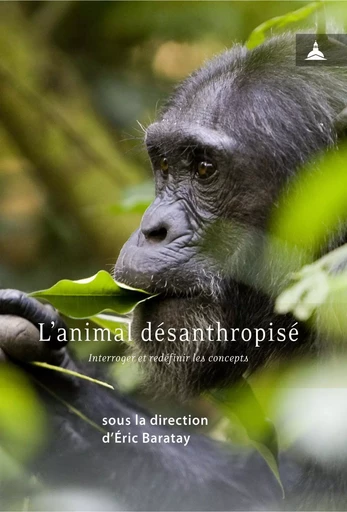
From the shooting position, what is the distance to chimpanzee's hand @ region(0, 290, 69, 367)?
2006mm

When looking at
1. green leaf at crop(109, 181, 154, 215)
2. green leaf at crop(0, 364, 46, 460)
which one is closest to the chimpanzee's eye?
green leaf at crop(109, 181, 154, 215)

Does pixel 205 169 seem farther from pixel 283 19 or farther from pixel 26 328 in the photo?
pixel 26 328

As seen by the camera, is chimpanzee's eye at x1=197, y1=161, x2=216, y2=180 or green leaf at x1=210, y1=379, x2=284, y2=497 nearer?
green leaf at x1=210, y1=379, x2=284, y2=497

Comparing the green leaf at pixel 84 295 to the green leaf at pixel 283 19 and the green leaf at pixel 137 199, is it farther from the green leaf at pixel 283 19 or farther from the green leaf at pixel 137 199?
the green leaf at pixel 283 19

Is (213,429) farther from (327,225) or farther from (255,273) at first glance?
(327,225)

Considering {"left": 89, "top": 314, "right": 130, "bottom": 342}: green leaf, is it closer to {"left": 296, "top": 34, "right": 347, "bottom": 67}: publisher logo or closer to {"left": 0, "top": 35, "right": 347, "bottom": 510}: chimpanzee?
{"left": 0, "top": 35, "right": 347, "bottom": 510}: chimpanzee

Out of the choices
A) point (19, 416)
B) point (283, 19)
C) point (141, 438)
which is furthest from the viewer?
point (141, 438)

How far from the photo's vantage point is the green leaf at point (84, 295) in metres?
1.92

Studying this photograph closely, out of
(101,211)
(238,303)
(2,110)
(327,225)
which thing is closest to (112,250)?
(101,211)

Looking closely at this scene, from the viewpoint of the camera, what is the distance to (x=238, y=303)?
212 cm

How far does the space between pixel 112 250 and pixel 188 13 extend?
A: 2.84ft

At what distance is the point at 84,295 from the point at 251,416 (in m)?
0.50

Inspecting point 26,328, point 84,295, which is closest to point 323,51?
point 84,295

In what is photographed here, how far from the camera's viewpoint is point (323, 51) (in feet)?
6.79
